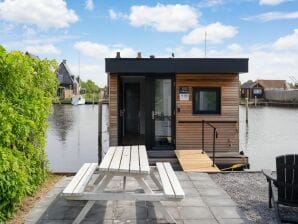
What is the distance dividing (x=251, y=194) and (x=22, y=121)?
4.11 metres

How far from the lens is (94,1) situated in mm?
18781

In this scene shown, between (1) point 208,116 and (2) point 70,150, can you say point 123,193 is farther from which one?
(2) point 70,150

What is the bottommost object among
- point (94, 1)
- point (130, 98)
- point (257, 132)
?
point (257, 132)

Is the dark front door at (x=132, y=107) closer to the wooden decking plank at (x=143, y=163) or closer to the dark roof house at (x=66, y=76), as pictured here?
the wooden decking plank at (x=143, y=163)

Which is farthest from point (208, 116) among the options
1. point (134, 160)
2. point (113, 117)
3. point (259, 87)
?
point (259, 87)

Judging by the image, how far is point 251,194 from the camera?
762 centimetres

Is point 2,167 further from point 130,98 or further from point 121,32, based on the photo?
point 121,32

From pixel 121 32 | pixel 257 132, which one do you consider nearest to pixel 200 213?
pixel 257 132

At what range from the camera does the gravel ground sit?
6375mm

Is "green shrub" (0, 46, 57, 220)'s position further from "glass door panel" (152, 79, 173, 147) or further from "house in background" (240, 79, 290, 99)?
"house in background" (240, 79, 290, 99)

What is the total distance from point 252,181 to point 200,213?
271 cm

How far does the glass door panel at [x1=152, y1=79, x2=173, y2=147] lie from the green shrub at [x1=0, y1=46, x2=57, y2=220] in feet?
16.7

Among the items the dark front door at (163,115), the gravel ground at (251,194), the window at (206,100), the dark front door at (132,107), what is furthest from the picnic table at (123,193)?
the dark front door at (132,107)

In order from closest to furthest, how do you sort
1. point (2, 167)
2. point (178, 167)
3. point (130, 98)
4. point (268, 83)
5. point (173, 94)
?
point (2, 167), point (178, 167), point (173, 94), point (130, 98), point (268, 83)
